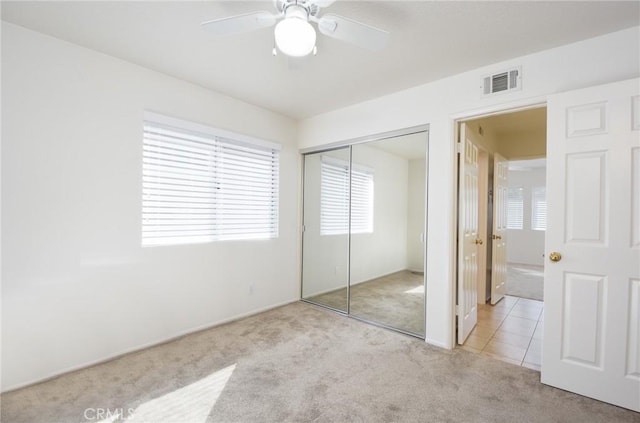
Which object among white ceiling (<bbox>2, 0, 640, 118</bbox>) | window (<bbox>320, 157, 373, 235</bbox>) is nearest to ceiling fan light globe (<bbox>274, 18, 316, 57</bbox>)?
white ceiling (<bbox>2, 0, 640, 118</bbox>)

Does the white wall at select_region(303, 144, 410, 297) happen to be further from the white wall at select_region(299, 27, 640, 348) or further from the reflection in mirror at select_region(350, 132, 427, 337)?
the white wall at select_region(299, 27, 640, 348)

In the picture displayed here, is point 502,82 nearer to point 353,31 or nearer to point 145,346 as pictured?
point 353,31

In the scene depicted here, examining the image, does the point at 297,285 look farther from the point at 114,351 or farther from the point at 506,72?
the point at 506,72

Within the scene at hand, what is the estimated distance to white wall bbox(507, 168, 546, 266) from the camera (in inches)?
290

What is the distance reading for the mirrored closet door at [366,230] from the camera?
3.44 m

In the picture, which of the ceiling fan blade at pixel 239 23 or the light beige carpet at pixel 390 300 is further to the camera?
the light beige carpet at pixel 390 300

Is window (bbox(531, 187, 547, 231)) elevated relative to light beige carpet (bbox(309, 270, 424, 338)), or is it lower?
elevated

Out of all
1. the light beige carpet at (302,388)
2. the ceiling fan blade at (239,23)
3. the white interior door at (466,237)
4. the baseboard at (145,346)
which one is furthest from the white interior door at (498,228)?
the ceiling fan blade at (239,23)

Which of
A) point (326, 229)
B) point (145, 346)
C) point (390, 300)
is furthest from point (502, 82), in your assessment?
point (145, 346)

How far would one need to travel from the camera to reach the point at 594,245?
2.01 metres

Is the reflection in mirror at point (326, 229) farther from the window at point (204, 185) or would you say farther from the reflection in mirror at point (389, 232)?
the window at point (204, 185)

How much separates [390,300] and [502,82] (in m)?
2.64

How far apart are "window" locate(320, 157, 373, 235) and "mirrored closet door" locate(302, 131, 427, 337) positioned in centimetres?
1

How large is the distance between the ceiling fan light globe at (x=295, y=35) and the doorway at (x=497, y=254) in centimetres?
189
